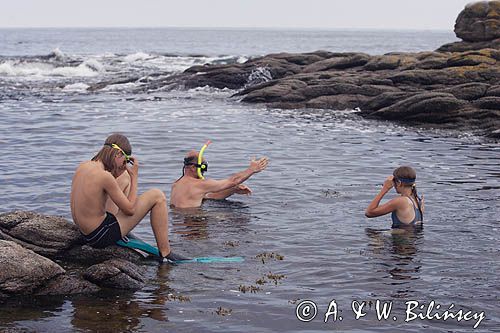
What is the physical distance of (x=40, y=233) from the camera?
11.6 meters

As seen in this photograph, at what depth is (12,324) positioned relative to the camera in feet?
30.0

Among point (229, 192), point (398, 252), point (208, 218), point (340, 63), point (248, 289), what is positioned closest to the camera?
point (248, 289)

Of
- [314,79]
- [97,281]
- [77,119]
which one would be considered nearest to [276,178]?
[97,281]

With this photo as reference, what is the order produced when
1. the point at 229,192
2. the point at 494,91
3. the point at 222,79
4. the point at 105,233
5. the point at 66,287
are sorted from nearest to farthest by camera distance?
the point at 66,287 < the point at 105,233 < the point at 229,192 < the point at 494,91 < the point at 222,79

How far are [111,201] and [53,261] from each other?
1.24 meters

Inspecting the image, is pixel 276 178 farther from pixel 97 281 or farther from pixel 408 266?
pixel 97 281

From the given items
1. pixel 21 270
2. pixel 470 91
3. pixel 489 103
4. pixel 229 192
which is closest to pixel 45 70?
pixel 470 91

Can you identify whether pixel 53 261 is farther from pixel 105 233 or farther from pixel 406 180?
pixel 406 180

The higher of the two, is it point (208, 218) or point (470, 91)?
point (470, 91)

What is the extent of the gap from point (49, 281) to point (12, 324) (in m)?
1.12

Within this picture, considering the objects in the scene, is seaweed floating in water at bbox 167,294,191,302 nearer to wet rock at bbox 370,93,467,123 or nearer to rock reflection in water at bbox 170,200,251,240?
rock reflection in water at bbox 170,200,251,240

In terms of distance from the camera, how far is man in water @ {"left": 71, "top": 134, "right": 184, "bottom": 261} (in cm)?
1102

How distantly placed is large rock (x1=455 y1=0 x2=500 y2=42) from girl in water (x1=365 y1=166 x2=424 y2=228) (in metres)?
30.4

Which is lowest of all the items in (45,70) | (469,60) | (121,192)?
(45,70)
